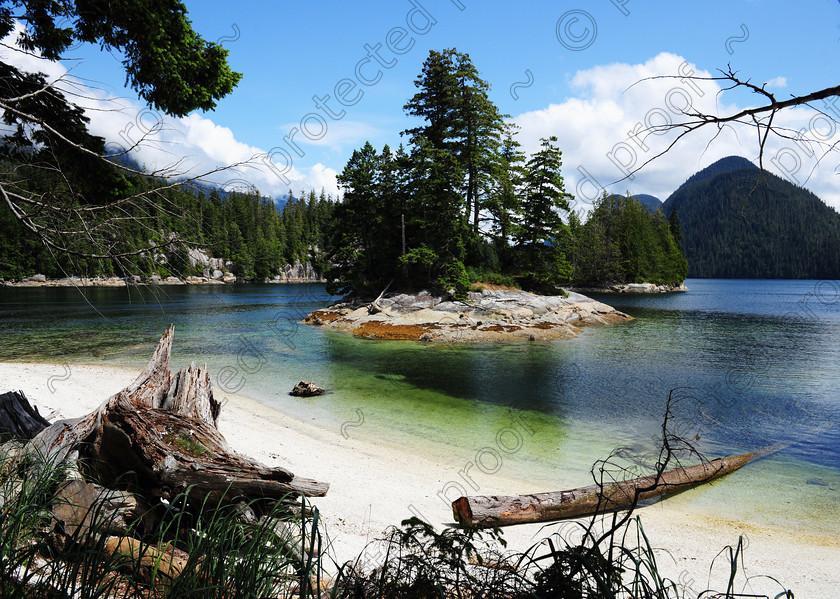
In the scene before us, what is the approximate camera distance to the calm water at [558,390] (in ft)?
26.6

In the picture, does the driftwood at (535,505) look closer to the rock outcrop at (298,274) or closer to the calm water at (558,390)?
the calm water at (558,390)

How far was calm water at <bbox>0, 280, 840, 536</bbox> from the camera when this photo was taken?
8.10m

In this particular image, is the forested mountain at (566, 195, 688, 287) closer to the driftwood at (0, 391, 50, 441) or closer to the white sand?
the white sand

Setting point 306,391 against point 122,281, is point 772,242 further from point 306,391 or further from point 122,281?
point 122,281

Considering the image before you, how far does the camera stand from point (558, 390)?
1430 cm

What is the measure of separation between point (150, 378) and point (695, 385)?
16.3 metres

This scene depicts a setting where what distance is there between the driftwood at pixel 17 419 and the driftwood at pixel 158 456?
1.14m

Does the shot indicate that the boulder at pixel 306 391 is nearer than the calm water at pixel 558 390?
No

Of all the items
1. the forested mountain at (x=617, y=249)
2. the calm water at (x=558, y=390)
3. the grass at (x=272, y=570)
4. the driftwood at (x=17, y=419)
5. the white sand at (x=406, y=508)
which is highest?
the forested mountain at (x=617, y=249)

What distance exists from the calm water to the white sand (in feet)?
2.04

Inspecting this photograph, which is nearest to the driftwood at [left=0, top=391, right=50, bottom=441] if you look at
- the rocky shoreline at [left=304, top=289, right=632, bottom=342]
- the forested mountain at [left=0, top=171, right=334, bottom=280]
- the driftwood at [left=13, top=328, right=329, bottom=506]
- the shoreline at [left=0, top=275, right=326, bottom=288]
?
the driftwood at [left=13, top=328, right=329, bottom=506]

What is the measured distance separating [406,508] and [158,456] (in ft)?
10.2

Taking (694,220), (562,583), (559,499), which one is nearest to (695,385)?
(559,499)

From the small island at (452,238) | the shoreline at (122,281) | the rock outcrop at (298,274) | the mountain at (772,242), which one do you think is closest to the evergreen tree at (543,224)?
the small island at (452,238)
